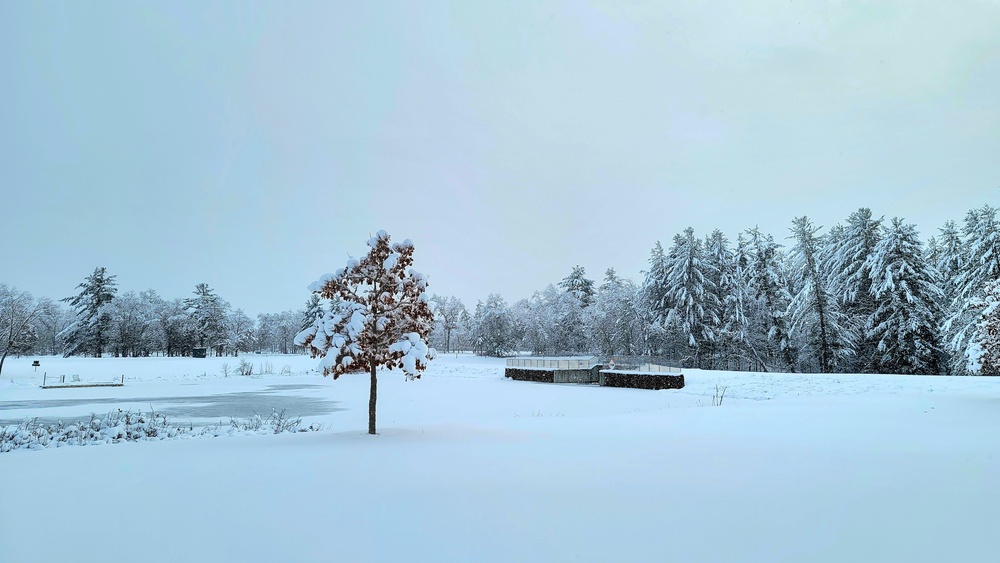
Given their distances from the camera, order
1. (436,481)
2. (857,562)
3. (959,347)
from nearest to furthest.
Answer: (857,562)
(436,481)
(959,347)

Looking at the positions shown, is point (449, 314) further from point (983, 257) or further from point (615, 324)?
point (983, 257)

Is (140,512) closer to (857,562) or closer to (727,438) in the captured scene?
(857,562)

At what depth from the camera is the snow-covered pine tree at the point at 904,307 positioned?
33.7 m

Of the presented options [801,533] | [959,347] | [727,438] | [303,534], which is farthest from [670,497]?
[959,347]

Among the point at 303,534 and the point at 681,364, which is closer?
the point at 303,534

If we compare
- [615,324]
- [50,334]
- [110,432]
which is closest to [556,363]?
[615,324]

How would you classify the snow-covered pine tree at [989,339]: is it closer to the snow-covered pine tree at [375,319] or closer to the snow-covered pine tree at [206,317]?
the snow-covered pine tree at [375,319]

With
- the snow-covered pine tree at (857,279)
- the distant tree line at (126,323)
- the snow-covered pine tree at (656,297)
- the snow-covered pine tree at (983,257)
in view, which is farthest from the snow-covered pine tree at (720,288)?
the distant tree line at (126,323)

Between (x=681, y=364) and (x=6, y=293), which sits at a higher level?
(x=6, y=293)

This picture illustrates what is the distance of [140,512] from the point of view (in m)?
5.25

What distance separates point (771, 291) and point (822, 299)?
8758mm

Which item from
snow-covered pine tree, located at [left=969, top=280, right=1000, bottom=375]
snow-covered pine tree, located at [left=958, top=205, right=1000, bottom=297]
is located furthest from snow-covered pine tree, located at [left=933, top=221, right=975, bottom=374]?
snow-covered pine tree, located at [left=969, top=280, right=1000, bottom=375]

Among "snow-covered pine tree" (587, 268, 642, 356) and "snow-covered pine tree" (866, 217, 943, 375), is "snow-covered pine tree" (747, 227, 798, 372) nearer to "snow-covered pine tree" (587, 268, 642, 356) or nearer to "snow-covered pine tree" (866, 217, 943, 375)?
"snow-covered pine tree" (866, 217, 943, 375)

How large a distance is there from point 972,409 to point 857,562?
502 inches
